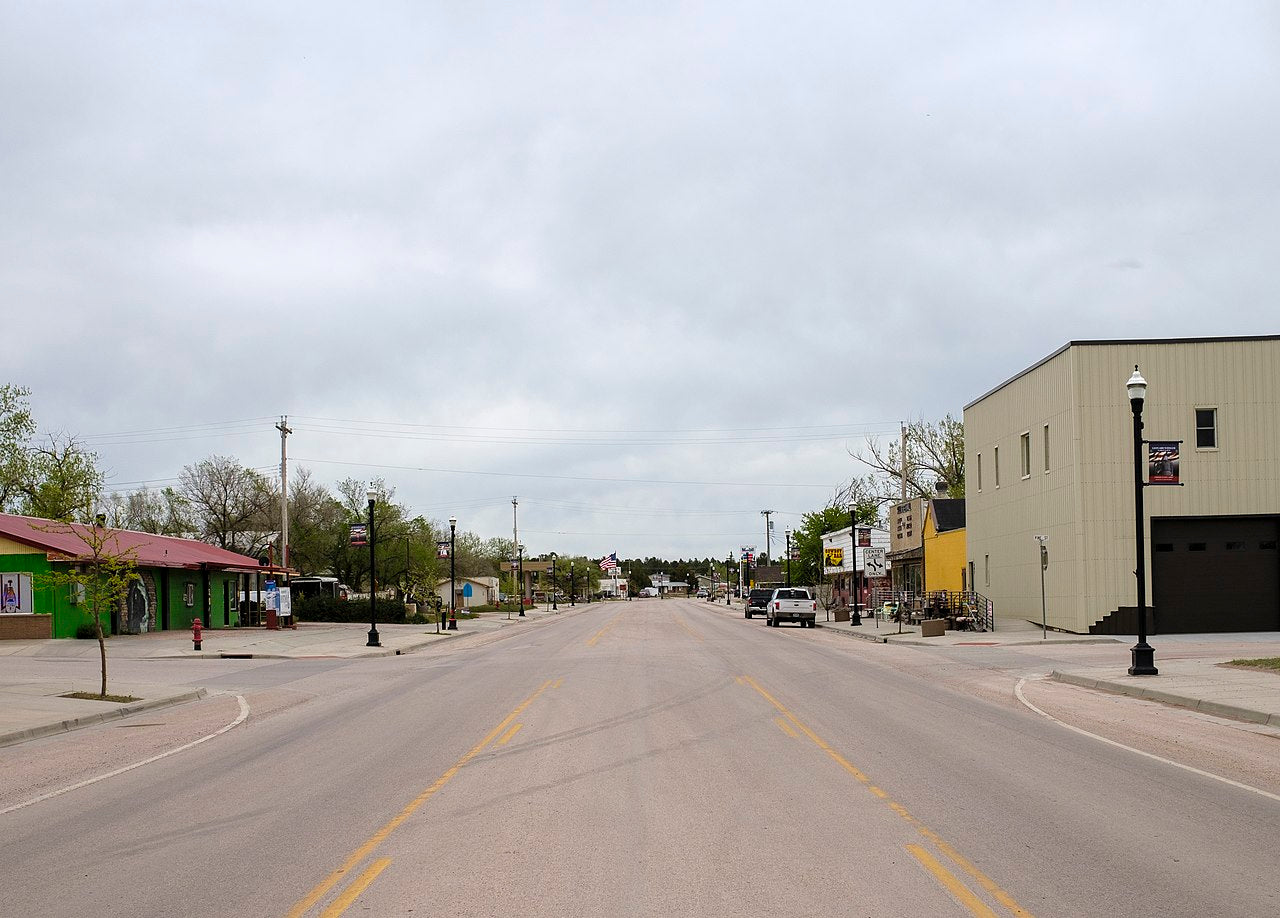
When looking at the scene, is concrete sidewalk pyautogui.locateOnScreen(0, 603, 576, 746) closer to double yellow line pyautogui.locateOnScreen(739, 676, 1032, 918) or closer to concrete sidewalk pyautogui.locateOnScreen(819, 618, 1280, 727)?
double yellow line pyautogui.locateOnScreen(739, 676, 1032, 918)

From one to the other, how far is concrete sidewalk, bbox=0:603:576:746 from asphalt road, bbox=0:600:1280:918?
1291 mm

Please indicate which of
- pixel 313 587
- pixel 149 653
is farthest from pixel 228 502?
pixel 149 653

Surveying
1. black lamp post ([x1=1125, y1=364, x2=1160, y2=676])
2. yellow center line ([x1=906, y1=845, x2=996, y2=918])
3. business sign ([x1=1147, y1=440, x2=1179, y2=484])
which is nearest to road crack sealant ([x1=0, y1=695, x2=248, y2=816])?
yellow center line ([x1=906, y1=845, x2=996, y2=918])

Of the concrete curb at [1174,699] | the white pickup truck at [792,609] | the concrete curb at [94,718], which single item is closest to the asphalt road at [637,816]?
the concrete curb at [94,718]

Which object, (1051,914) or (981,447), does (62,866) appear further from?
(981,447)

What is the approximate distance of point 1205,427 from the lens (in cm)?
3659

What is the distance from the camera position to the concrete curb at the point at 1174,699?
15.6 metres

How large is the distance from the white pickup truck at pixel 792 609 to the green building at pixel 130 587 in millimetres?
25817

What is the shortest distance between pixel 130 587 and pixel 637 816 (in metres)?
40.5

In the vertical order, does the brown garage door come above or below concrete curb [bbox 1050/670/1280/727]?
above

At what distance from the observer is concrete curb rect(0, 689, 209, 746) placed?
51.0 feet

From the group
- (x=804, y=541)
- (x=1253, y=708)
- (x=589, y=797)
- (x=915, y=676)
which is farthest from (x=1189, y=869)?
(x=804, y=541)

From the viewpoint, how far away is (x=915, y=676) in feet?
77.6

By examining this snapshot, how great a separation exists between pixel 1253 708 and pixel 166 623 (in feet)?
141
